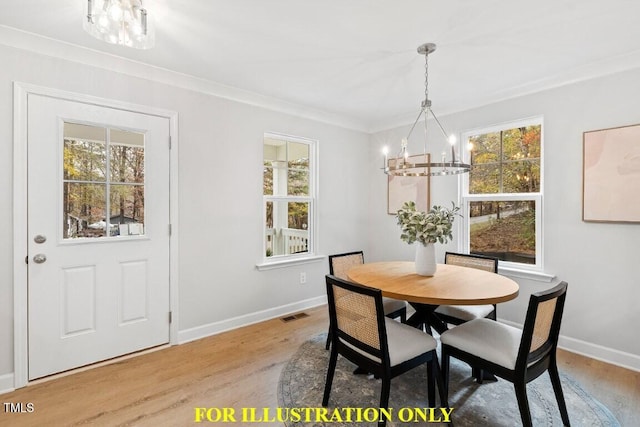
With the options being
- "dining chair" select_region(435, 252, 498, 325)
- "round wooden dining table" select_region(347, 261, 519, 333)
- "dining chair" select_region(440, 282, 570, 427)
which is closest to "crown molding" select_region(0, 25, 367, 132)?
"round wooden dining table" select_region(347, 261, 519, 333)

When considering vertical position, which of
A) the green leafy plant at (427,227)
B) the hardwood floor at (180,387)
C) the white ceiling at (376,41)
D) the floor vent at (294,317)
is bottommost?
the hardwood floor at (180,387)

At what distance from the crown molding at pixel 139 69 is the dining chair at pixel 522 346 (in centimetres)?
273

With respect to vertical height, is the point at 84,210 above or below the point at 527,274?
above

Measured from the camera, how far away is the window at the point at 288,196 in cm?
350

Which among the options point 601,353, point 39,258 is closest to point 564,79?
point 601,353

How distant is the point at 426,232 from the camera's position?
2270 mm

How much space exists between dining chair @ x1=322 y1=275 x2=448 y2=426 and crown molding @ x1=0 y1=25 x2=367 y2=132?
7.10ft

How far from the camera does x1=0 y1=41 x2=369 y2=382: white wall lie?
87.7 inches

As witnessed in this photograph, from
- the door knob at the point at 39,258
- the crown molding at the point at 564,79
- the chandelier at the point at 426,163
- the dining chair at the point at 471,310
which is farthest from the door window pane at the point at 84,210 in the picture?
the crown molding at the point at 564,79

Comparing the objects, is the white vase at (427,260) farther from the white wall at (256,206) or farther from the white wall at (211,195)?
the white wall at (211,195)

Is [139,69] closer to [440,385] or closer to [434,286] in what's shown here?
[434,286]

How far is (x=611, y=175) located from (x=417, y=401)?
227 centimetres

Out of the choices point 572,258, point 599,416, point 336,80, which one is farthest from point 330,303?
point 572,258

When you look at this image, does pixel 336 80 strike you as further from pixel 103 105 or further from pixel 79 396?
pixel 79 396
